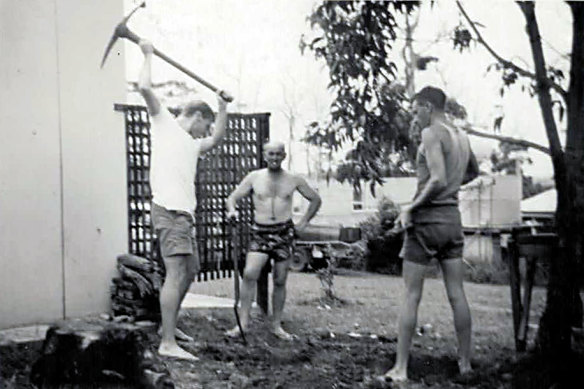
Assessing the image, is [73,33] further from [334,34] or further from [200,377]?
[200,377]

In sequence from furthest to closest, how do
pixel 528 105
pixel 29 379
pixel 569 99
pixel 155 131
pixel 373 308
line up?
pixel 373 308 < pixel 155 131 < pixel 29 379 < pixel 528 105 < pixel 569 99

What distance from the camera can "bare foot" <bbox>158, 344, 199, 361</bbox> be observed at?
9.55ft

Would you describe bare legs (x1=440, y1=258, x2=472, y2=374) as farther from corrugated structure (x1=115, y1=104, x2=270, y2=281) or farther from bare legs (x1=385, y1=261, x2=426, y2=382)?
corrugated structure (x1=115, y1=104, x2=270, y2=281)

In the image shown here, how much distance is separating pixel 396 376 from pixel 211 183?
59.9 inches

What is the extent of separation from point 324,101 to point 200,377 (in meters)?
1.16

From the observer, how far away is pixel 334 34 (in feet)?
8.48

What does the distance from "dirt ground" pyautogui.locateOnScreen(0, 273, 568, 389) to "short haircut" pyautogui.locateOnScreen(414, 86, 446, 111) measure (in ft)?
2.36

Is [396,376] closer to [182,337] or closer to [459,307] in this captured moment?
[459,307]

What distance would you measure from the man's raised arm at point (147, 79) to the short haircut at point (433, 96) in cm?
104

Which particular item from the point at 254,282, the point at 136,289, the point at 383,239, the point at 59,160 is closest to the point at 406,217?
the point at 383,239

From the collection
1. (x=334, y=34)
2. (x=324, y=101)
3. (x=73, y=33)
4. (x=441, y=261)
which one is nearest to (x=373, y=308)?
(x=441, y=261)

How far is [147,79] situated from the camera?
274 centimetres

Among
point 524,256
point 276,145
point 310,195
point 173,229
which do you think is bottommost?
point 524,256

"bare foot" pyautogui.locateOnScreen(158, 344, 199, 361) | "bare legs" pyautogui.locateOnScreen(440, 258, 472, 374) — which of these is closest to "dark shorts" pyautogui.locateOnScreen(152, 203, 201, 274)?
"bare foot" pyautogui.locateOnScreen(158, 344, 199, 361)
